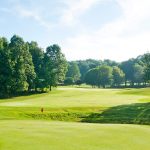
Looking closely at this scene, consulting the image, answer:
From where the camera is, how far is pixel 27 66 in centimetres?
11356

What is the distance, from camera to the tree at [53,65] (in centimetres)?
12268

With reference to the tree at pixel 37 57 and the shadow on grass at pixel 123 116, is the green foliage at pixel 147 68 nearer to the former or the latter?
the shadow on grass at pixel 123 116

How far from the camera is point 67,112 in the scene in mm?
57906

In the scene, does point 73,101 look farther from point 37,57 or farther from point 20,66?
point 37,57

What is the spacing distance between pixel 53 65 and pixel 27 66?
15464mm

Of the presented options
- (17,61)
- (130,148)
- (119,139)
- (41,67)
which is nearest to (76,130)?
(119,139)

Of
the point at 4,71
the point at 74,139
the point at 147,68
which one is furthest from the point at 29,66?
the point at 74,139

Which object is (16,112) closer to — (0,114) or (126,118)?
(0,114)

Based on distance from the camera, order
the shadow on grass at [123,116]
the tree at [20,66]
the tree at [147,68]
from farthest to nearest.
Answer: the tree at [20,66]
the tree at [147,68]
the shadow on grass at [123,116]

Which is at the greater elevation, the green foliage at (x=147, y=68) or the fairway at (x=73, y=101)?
the green foliage at (x=147, y=68)

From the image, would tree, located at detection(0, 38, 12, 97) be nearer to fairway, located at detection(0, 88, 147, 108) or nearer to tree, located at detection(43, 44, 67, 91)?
fairway, located at detection(0, 88, 147, 108)

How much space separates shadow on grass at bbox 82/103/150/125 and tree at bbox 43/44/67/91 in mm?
61905

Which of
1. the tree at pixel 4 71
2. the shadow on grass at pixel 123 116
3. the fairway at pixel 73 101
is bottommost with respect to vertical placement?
Result: the shadow on grass at pixel 123 116

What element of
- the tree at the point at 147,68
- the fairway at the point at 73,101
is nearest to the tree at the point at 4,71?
the fairway at the point at 73,101
